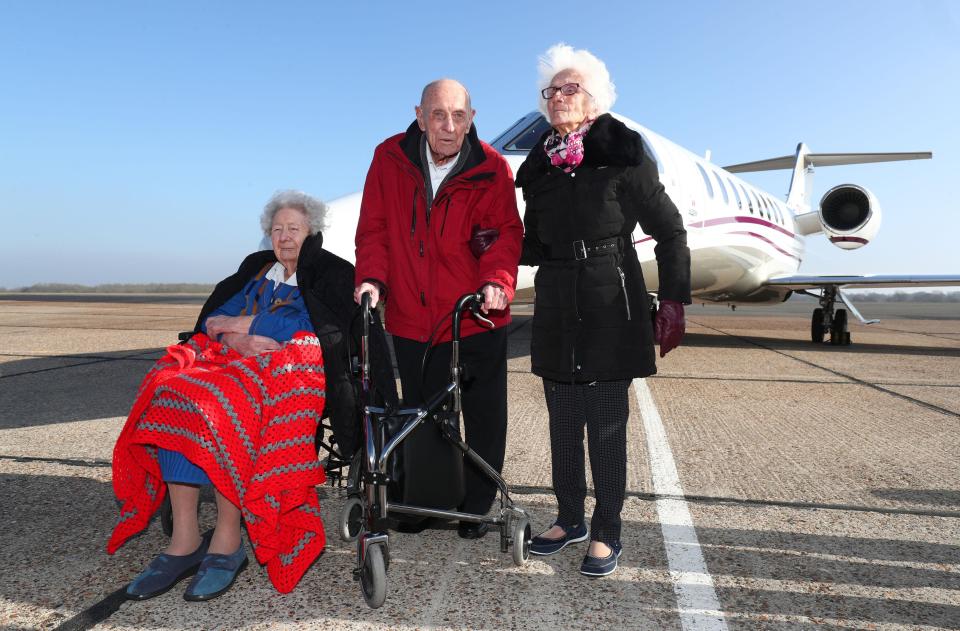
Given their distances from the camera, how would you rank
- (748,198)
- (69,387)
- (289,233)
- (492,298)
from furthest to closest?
(748,198) < (69,387) < (289,233) < (492,298)

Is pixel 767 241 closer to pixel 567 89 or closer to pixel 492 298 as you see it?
pixel 567 89

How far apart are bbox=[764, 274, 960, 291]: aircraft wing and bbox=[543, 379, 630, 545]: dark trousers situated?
11.5 meters

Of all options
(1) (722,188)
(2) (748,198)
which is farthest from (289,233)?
(2) (748,198)

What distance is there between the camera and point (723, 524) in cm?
308

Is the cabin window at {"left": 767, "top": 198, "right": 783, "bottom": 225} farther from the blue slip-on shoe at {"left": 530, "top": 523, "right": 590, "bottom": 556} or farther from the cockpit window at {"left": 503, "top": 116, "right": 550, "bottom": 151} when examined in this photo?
the blue slip-on shoe at {"left": 530, "top": 523, "right": 590, "bottom": 556}

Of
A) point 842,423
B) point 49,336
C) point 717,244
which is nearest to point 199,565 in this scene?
point 842,423

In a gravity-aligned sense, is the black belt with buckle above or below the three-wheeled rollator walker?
above

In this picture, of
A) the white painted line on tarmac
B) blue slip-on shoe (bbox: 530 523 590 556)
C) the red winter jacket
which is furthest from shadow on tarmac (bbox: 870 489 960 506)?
the red winter jacket

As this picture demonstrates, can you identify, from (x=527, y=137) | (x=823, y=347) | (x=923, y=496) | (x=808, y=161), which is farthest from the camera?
(x=808, y=161)

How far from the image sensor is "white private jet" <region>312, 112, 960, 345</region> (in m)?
7.79

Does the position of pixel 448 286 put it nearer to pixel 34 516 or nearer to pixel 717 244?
pixel 34 516

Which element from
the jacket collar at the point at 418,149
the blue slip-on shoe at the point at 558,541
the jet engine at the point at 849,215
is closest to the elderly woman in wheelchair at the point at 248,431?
the jacket collar at the point at 418,149

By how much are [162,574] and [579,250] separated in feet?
6.14

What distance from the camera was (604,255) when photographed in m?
2.70
